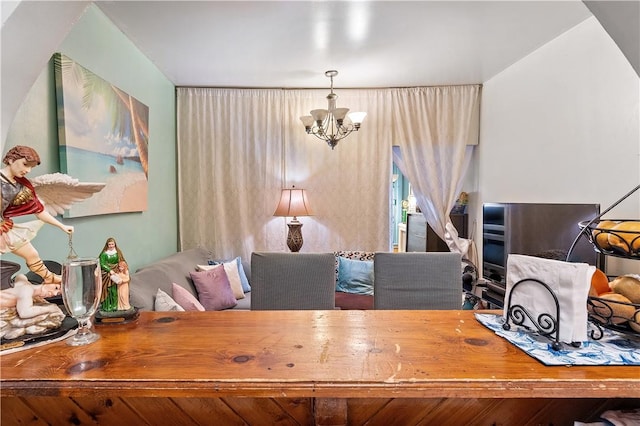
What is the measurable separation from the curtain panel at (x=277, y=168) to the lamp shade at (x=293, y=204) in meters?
0.20

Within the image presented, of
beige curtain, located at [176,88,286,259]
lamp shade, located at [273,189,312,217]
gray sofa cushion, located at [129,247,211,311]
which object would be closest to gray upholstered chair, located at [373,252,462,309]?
gray sofa cushion, located at [129,247,211,311]

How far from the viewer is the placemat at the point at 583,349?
777 millimetres

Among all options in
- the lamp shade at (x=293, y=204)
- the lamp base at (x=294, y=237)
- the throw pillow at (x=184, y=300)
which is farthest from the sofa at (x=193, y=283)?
the lamp shade at (x=293, y=204)

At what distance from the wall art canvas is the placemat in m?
2.02

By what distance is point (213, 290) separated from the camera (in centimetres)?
293

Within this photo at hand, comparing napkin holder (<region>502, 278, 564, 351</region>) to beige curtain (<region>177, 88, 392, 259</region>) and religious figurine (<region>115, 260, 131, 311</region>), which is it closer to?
religious figurine (<region>115, 260, 131, 311</region>)

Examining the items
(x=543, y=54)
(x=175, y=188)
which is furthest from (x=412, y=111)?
(x=175, y=188)

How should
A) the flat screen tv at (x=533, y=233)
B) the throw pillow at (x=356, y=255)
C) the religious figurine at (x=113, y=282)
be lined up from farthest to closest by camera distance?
the throw pillow at (x=356, y=255)
the flat screen tv at (x=533, y=233)
the religious figurine at (x=113, y=282)

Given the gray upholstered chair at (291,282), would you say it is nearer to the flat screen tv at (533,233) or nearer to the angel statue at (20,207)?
the angel statue at (20,207)

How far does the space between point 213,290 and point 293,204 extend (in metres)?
1.27

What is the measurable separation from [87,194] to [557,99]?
304 cm

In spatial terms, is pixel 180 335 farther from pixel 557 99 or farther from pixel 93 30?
pixel 557 99

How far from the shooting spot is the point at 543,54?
2.85m

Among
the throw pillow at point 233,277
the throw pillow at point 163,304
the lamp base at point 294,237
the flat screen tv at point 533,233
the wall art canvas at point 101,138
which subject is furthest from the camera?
the lamp base at point 294,237
